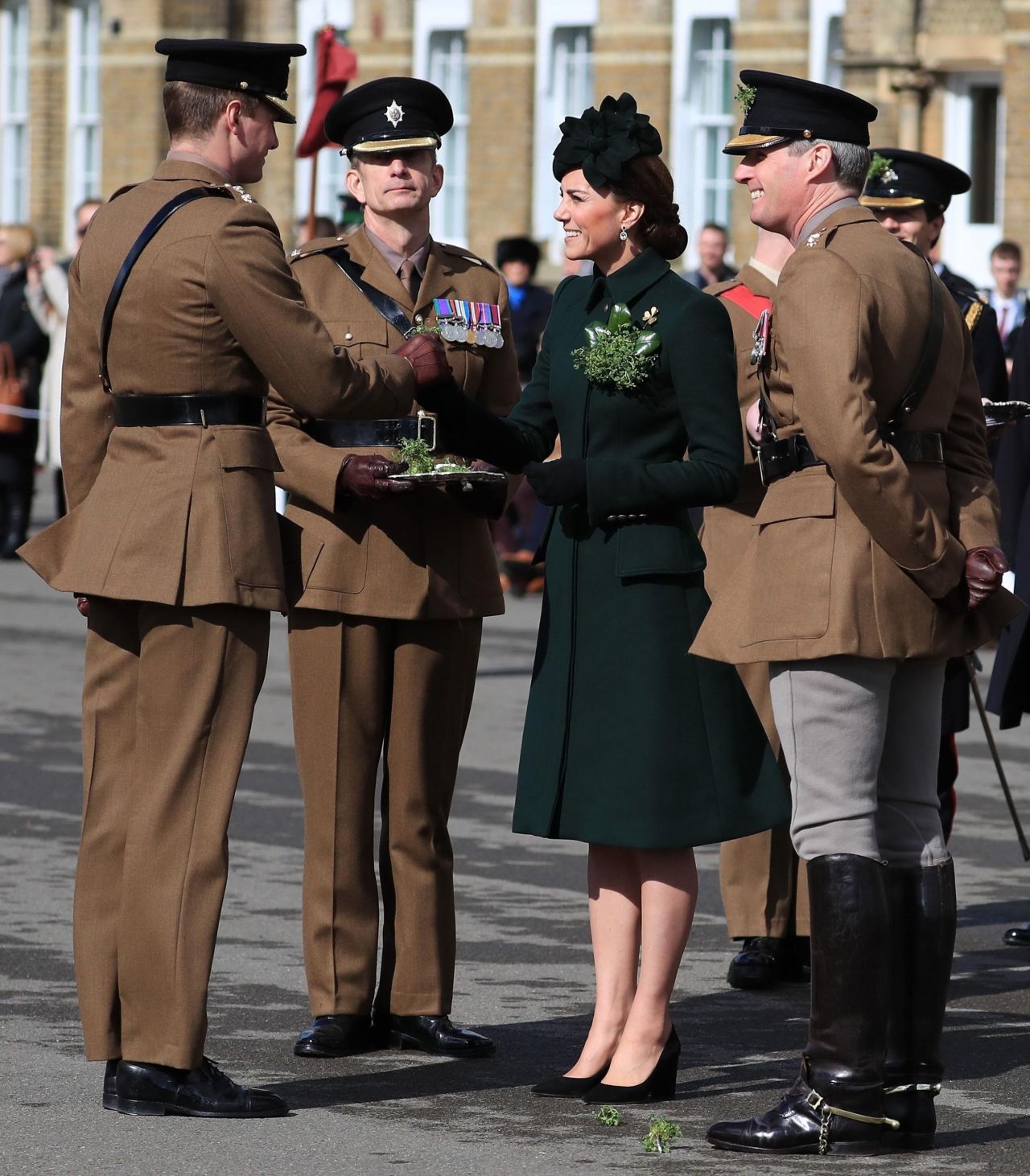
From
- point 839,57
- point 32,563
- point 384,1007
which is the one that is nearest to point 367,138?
point 32,563

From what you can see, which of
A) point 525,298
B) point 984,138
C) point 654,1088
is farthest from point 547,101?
point 654,1088

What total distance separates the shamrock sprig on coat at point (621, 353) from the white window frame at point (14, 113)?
1266 inches

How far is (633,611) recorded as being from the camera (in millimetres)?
5961

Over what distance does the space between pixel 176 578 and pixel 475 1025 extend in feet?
5.51

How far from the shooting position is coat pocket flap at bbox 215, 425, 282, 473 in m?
5.68

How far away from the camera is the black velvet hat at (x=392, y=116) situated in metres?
6.54

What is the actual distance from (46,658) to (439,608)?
8144 mm

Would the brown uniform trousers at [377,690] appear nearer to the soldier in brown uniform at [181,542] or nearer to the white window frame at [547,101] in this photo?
the soldier in brown uniform at [181,542]

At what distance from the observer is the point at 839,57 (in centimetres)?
2739

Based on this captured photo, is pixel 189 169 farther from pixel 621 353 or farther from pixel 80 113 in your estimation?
pixel 80 113

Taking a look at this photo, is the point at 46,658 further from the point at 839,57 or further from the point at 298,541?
the point at 839,57

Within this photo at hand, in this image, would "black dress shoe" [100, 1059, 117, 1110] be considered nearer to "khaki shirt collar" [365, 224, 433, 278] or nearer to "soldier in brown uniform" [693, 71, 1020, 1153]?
"soldier in brown uniform" [693, 71, 1020, 1153]

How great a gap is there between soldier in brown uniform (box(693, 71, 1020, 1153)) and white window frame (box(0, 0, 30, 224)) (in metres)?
32.6

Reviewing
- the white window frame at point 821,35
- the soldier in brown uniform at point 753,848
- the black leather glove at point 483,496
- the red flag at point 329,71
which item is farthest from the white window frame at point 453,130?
the black leather glove at point 483,496
